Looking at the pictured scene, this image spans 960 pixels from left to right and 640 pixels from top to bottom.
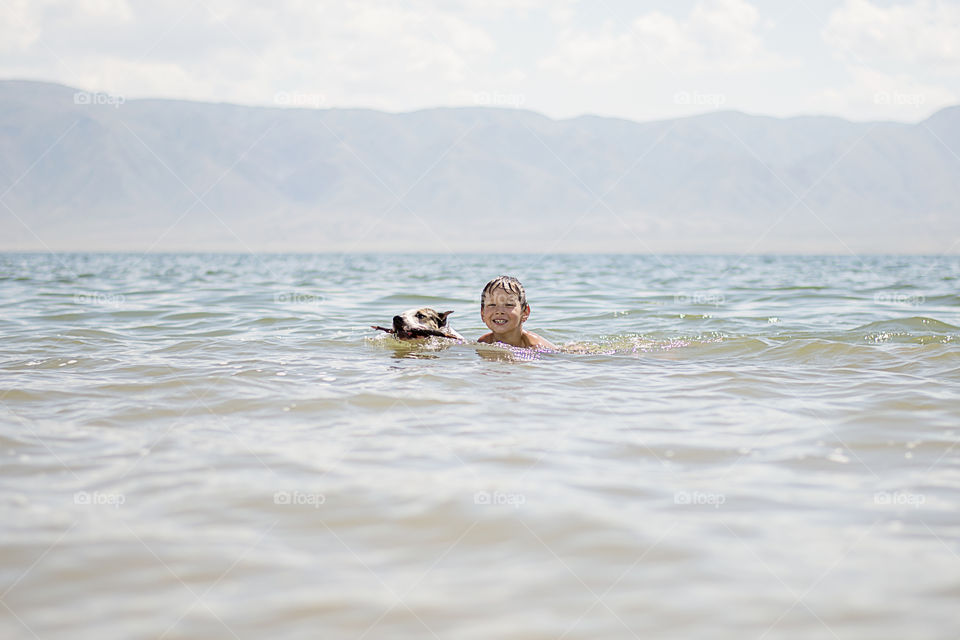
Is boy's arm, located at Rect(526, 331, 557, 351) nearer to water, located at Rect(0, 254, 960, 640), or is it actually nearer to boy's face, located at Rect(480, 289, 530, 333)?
boy's face, located at Rect(480, 289, 530, 333)

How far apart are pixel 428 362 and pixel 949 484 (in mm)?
4400

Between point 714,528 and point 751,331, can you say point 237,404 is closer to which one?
point 714,528

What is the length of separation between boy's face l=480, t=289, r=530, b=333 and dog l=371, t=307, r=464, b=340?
370 mm

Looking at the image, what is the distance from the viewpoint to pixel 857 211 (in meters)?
170

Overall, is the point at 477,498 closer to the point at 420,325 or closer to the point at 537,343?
the point at 420,325

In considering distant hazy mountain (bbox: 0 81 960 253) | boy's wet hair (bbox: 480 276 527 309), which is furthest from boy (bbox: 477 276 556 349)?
distant hazy mountain (bbox: 0 81 960 253)

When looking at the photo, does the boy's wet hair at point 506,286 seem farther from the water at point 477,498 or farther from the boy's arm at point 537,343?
the water at point 477,498

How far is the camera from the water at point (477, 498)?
8.75 ft

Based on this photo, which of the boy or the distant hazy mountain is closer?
the boy

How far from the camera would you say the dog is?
7672 mm

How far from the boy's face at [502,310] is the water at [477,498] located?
57 cm

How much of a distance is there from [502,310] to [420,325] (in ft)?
2.64

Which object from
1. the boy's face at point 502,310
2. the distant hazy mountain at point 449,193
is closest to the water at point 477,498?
the boy's face at point 502,310

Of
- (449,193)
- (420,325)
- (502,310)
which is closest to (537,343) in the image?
(502,310)
